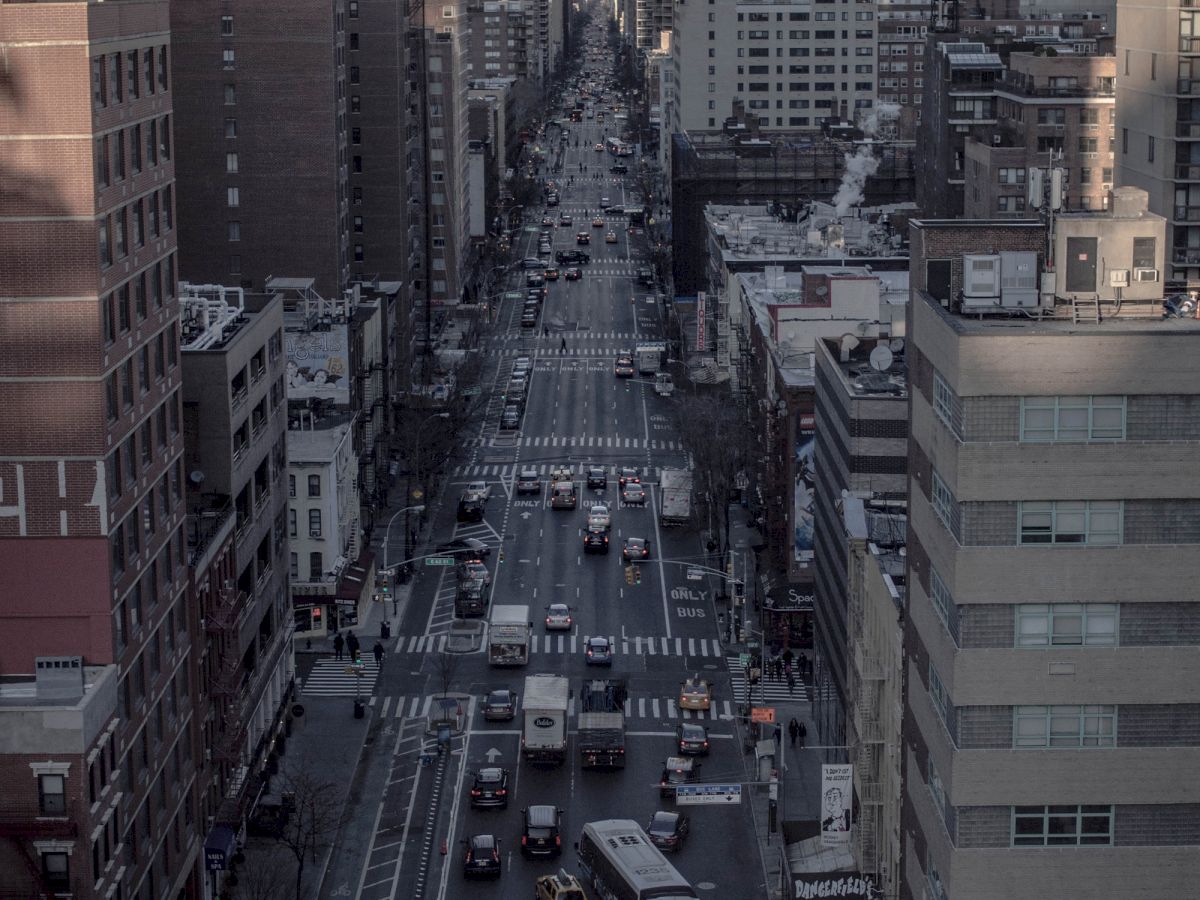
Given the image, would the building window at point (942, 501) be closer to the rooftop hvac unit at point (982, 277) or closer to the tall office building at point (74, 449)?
the rooftop hvac unit at point (982, 277)

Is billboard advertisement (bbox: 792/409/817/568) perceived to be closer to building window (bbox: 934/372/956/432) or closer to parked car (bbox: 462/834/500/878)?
parked car (bbox: 462/834/500/878)

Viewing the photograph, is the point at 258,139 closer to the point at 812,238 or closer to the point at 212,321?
the point at 812,238

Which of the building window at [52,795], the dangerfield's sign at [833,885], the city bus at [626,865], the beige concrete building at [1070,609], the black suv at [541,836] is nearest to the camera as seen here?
the beige concrete building at [1070,609]

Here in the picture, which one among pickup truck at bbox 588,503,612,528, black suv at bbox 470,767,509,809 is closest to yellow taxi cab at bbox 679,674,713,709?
black suv at bbox 470,767,509,809

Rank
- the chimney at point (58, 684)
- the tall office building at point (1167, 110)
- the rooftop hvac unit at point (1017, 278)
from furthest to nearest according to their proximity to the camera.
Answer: the tall office building at point (1167, 110) < the chimney at point (58, 684) < the rooftop hvac unit at point (1017, 278)

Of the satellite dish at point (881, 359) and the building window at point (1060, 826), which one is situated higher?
the satellite dish at point (881, 359)

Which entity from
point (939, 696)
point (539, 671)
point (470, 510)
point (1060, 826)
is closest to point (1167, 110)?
point (539, 671)

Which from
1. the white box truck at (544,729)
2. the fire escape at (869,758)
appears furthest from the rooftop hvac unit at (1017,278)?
the white box truck at (544,729)
